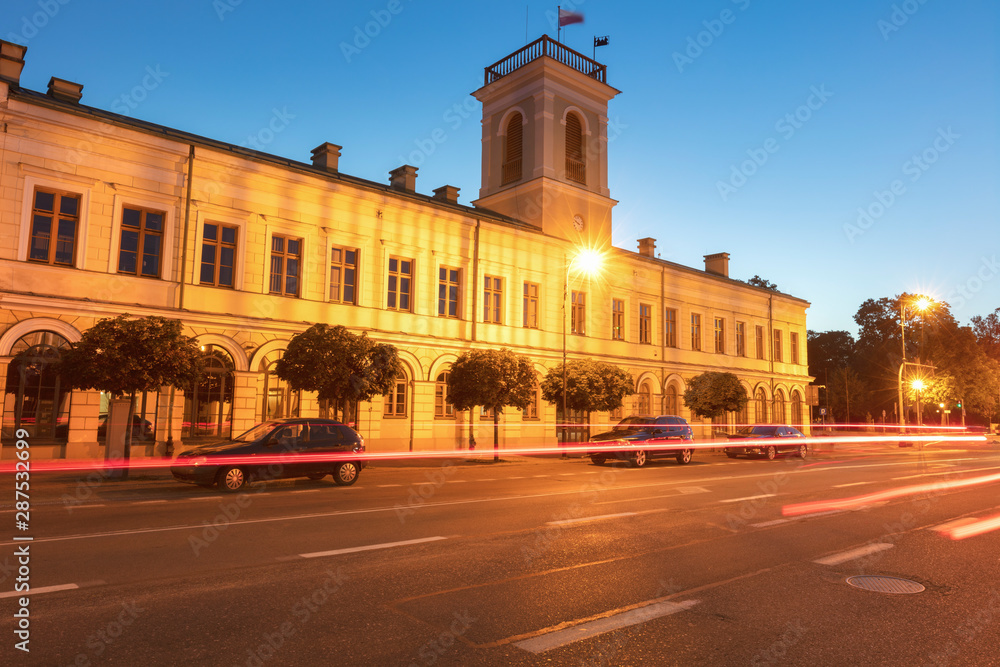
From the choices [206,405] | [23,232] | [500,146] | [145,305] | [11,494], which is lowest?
[11,494]

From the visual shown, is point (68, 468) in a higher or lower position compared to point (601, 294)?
lower

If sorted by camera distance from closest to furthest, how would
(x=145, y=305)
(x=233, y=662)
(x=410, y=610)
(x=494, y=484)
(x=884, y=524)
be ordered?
1. (x=233, y=662)
2. (x=410, y=610)
3. (x=884, y=524)
4. (x=494, y=484)
5. (x=145, y=305)

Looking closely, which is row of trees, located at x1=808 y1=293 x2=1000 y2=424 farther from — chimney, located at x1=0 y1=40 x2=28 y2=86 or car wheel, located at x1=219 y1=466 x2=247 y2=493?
chimney, located at x1=0 y1=40 x2=28 y2=86

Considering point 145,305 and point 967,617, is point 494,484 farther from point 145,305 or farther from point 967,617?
point 145,305

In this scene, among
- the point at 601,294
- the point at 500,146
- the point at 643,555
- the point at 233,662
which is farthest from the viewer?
the point at 500,146

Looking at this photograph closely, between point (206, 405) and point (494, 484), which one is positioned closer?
point (494, 484)

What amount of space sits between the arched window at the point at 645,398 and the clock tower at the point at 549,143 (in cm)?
927

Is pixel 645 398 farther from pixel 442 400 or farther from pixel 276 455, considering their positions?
pixel 276 455

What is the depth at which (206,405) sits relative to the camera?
2359 cm

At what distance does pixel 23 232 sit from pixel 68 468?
7.57 m

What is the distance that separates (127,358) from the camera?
17.5m

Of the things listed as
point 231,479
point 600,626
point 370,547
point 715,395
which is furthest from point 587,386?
point 600,626

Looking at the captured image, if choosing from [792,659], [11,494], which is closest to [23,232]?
[11,494]

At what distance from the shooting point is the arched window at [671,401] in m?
42.9
